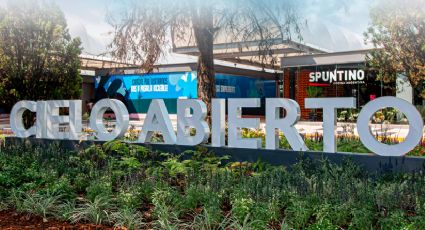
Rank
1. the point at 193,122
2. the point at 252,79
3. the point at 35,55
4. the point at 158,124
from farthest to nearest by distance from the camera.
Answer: the point at 252,79
the point at 35,55
the point at 158,124
the point at 193,122

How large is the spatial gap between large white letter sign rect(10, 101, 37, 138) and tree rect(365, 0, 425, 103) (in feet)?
37.1

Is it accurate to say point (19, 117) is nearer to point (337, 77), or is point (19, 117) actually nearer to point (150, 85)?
point (337, 77)

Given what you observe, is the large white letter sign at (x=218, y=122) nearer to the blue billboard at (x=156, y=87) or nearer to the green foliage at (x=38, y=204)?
the green foliage at (x=38, y=204)

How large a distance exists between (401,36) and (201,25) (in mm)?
8298

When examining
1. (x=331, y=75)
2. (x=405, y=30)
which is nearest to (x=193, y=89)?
(x=331, y=75)

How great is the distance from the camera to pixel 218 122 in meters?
10.2

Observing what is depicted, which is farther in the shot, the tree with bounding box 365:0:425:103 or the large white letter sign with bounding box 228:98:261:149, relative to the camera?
Answer: the tree with bounding box 365:0:425:103

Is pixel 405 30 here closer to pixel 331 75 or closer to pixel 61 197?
pixel 331 75

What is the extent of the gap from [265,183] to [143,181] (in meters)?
1.68

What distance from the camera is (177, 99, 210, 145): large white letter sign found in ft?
33.3

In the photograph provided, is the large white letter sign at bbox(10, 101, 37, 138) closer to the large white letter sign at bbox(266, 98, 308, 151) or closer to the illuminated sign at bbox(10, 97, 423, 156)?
the illuminated sign at bbox(10, 97, 423, 156)

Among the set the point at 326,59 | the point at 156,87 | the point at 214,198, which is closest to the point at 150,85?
the point at 156,87

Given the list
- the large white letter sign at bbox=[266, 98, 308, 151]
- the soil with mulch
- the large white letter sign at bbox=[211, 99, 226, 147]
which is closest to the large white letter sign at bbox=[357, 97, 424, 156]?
the large white letter sign at bbox=[266, 98, 308, 151]

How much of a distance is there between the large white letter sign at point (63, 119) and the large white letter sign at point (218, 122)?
3.42 m
